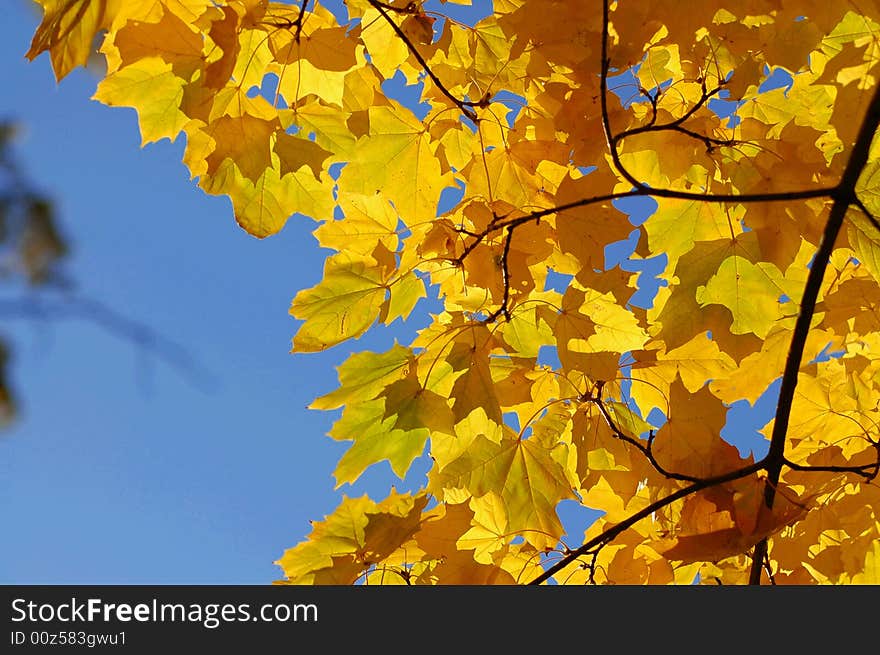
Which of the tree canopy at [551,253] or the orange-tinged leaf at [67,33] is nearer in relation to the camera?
the orange-tinged leaf at [67,33]

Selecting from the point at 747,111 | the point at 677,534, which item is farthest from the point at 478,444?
the point at 747,111

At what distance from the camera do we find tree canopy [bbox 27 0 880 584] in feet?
6.33

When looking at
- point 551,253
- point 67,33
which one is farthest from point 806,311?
point 67,33

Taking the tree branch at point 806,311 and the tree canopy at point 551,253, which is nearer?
the tree branch at point 806,311

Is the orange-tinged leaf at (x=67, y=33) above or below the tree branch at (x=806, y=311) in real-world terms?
above

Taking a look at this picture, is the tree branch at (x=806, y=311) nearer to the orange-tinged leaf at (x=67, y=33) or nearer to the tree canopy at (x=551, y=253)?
the tree canopy at (x=551, y=253)

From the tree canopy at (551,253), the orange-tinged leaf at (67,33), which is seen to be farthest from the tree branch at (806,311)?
the orange-tinged leaf at (67,33)

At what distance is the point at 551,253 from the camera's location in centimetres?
223

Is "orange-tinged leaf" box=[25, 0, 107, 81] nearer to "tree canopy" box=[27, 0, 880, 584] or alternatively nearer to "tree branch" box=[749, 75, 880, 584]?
"tree canopy" box=[27, 0, 880, 584]

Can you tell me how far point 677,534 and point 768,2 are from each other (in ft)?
4.51

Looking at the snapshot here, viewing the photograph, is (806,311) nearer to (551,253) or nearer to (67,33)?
(551,253)

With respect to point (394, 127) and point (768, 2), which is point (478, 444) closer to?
point (394, 127)

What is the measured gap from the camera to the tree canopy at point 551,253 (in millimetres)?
1930

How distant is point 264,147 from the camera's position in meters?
2.07
